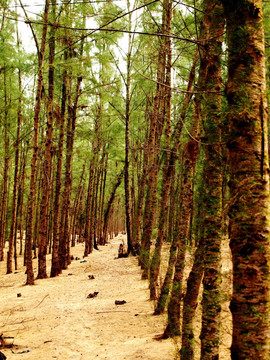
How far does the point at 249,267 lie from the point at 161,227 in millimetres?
4822

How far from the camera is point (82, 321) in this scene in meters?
6.31

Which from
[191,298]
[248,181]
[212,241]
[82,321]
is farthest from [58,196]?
[248,181]

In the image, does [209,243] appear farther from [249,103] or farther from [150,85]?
[150,85]

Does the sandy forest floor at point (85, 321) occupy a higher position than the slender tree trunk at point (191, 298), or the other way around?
the slender tree trunk at point (191, 298)

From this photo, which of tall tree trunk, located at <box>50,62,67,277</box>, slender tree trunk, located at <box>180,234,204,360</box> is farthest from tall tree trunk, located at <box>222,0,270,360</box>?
tall tree trunk, located at <box>50,62,67,277</box>

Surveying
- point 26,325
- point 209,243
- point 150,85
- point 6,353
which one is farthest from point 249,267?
point 150,85

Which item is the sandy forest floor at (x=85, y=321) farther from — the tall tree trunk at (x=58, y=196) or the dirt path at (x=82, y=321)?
the tall tree trunk at (x=58, y=196)

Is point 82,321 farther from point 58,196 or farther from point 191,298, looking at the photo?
point 58,196

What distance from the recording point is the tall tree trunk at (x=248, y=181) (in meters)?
1.71

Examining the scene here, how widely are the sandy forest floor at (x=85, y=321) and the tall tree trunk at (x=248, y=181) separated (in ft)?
3.23

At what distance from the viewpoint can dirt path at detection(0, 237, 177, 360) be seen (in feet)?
15.6

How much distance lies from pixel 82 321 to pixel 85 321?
6cm

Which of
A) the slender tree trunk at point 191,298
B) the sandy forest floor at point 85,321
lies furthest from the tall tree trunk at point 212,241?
the slender tree trunk at point 191,298

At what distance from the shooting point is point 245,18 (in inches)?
77.4
